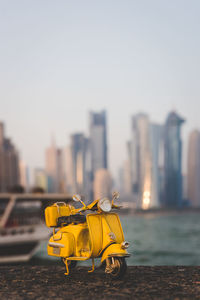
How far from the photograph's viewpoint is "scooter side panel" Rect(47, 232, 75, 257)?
5.29 metres

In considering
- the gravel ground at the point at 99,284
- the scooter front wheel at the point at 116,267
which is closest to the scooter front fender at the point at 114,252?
the scooter front wheel at the point at 116,267

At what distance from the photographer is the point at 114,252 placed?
16.1 feet

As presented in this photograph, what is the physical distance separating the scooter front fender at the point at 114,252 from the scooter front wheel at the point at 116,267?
101 millimetres

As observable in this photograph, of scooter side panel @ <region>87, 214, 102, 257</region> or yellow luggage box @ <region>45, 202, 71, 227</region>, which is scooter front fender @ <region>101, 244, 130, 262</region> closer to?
scooter side panel @ <region>87, 214, 102, 257</region>

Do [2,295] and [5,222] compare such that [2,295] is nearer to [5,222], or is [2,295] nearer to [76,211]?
[76,211]

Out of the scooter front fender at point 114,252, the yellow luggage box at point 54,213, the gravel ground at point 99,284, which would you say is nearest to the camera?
the gravel ground at point 99,284

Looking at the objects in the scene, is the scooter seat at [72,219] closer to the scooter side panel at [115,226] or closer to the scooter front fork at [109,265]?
the scooter side panel at [115,226]

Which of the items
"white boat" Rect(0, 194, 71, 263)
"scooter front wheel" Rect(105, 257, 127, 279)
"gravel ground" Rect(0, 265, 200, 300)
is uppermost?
"scooter front wheel" Rect(105, 257, 127, 279)

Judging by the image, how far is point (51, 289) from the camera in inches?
183

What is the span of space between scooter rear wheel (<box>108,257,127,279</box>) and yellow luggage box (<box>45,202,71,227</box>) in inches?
46.4

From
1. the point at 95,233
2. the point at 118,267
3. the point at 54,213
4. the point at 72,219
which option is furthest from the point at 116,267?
the point at 54,213

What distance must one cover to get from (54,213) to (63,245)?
22.2 inches

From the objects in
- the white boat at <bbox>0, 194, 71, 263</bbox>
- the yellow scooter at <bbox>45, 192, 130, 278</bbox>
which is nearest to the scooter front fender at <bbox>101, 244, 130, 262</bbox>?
the yellow scooter at <bbox>45, 192, 130, 278</bbox>

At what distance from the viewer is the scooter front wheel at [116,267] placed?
16.2 ft
